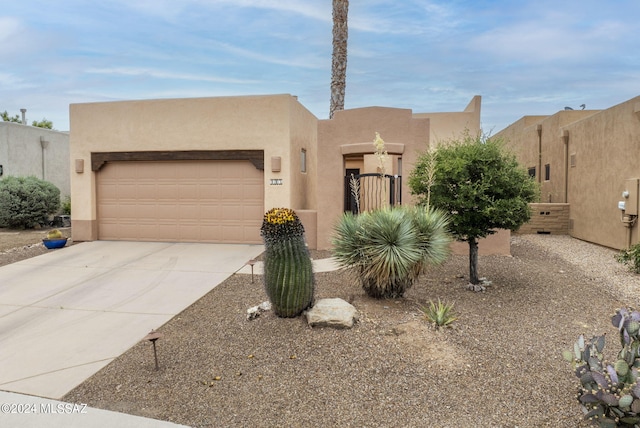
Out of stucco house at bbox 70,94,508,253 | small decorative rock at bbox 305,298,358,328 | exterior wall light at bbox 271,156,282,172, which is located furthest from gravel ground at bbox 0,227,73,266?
small decorative rock at bbox 305,298,358,328

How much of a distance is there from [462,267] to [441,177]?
9.43 feet

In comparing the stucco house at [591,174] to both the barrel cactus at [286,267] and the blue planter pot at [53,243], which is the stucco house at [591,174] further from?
the blue planter pot at [53,243]

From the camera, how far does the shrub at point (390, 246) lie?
564cm

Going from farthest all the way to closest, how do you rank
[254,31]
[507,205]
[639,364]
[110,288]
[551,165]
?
[551,165], [254,31], [110,288], [507,205], [639,364]

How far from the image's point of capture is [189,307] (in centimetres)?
658

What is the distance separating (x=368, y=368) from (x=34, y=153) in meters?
22.0

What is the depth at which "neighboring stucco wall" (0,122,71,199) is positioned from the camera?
19.0 metres

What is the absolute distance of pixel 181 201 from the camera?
41.1 feet

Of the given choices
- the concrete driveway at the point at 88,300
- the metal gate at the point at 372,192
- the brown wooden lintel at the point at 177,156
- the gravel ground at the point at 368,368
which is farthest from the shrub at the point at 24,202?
the gravel ground at the point at 368,368

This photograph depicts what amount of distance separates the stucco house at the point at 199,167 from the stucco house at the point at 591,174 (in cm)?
493

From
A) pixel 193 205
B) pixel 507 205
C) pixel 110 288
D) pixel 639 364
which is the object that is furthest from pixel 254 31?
pixel 639 364

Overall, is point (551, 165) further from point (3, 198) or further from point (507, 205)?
point (3, 198)

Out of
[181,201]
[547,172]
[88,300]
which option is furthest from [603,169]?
[88,300]

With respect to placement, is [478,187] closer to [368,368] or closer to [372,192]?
[368,368]
